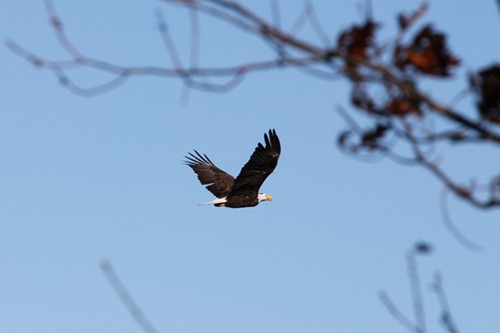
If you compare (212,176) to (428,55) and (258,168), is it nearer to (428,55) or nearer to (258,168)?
(258,168)

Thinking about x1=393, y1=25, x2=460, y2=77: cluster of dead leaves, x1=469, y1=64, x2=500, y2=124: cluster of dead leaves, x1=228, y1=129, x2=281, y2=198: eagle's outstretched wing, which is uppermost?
x1=228, y1=129, x2=281, y2=198: eagle's outstretched wing

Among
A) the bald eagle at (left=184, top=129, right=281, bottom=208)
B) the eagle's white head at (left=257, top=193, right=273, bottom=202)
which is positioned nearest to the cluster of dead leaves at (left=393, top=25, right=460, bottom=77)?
the bald eagle at (left=184, top=129, right=281, bottom=208)

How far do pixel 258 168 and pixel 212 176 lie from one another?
8.96ft

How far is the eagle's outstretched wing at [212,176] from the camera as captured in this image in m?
24.5

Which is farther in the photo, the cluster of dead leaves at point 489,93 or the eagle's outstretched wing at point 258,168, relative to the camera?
the eagle's outstretched wing at point 258,168

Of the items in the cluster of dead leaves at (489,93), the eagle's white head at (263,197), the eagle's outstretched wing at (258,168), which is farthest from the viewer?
the eagle's white head at (263,197)

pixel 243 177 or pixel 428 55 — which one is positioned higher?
pixel 243 177

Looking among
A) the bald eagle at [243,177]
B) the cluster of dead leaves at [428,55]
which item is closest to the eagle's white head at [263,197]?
the bald eagle at [243,177]

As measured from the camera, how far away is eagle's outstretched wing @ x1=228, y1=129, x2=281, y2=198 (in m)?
21.7

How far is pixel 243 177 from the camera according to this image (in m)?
23.2

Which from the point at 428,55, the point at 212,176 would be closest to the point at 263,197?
the point at 212,176

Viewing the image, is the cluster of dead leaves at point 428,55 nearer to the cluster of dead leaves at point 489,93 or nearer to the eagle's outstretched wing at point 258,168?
the cluster of dead leaves at point 489,93

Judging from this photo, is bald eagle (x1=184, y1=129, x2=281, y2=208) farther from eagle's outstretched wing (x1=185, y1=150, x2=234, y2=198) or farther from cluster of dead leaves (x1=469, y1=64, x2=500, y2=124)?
cluster of dead leaves (x1=469, y1=64, x2=500, y2=124)

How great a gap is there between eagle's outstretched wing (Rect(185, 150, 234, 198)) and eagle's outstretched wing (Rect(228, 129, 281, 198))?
47 centimetres
